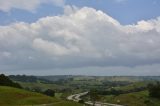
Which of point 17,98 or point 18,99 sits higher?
point 17,98

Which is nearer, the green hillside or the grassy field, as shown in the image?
the grassy field

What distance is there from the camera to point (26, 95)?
475 feet

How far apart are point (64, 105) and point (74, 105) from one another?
1000 cm

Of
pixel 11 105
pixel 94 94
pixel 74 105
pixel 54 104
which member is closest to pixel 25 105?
pixel 11 105

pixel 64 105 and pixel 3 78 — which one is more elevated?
→ pixel 3 78

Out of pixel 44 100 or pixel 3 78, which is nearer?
pixel 44 100

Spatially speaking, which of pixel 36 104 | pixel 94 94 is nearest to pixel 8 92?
pixel 36 104

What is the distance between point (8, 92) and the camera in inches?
5689

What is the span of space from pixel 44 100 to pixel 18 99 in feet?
32.6

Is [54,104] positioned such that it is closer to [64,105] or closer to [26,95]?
[64,105]

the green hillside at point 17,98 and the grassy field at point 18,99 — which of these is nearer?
the grassy field at point 18,99

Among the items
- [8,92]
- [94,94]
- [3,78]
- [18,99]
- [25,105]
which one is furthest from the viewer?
[3,78]

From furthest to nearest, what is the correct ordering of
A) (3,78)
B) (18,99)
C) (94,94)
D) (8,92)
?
(3,78)
(94,94)
(8,92)
(18,99)

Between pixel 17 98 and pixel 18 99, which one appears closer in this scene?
pixel 18 99
